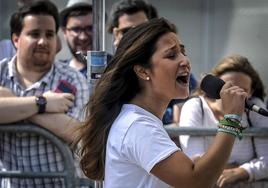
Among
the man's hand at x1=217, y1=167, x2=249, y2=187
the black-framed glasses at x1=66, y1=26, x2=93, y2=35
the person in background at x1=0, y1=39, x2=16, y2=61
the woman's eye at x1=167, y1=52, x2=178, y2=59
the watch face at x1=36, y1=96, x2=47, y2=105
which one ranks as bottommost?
the man's hand at x1=217, y1=167, x2=249, y2=187

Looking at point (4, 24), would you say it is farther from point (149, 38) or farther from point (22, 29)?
point (149, 38)

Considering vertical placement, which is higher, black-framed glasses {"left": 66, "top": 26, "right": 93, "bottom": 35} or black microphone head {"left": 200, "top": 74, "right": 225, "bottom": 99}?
black microphone head {"left": 200, "top": 74, "right": 225, "bottom": 99}

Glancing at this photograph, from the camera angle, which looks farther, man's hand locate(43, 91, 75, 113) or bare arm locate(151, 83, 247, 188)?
man's hand locate(43, 91, 75, 113)

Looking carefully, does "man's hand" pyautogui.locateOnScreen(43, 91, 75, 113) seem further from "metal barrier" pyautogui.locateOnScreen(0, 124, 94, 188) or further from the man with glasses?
the man with glasses

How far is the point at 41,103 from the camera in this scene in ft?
15.5

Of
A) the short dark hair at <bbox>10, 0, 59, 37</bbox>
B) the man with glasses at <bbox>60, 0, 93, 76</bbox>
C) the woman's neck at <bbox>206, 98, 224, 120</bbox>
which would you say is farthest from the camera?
the man with glasses at <bbox>60, 0, 93, 76</bbox>

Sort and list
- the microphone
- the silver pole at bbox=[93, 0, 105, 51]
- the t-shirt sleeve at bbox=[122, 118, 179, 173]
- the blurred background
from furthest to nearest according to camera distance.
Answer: the blurred background < the silver pole at bbox=[93, 0, 105, 51] < the microphone < the t-shirt sleeve at bbox=[122, 118, 179, 173]

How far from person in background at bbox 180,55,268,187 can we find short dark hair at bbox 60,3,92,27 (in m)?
1.28

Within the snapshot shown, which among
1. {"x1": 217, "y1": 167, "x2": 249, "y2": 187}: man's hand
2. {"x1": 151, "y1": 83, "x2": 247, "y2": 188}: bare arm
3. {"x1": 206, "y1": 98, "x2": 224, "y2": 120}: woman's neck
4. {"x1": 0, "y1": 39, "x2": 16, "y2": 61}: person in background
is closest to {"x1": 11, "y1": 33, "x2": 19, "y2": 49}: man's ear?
{"x1": 0, "y1": 39, "x2": 16, "y2": 61}: person in background

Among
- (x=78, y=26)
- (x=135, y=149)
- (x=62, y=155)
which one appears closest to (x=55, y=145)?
(x=62, y=155)

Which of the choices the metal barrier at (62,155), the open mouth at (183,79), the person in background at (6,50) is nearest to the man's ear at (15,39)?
the person in background at (6,50)

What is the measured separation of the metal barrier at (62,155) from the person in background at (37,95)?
0.12ft

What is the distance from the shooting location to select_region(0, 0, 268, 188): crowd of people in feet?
9.75

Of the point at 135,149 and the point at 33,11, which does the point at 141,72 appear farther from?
the point at 33,11
